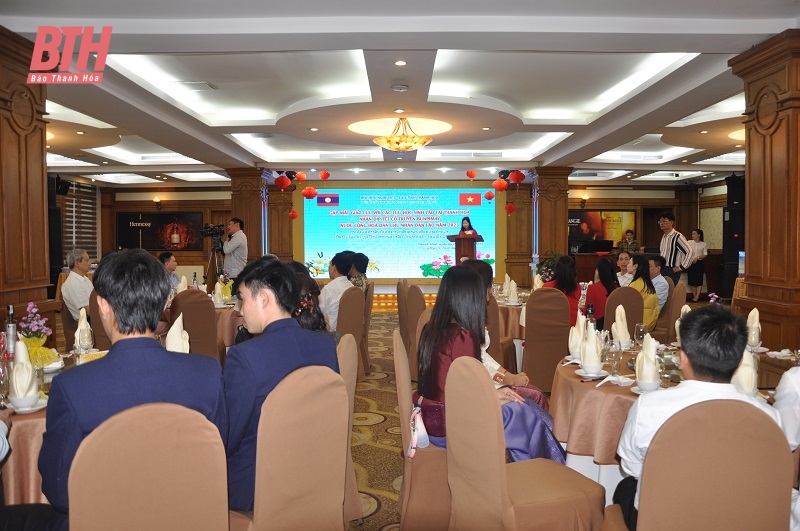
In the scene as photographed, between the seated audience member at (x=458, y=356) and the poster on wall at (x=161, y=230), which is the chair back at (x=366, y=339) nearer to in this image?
the seated audience member at (x=458, y=356)

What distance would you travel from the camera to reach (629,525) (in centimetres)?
197

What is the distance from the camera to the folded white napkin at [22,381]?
7.54ft

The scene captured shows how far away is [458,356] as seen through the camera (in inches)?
104

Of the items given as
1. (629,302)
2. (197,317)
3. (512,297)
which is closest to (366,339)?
(512,297)

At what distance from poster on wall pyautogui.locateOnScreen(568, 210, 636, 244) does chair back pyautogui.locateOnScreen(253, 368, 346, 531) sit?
16519mm

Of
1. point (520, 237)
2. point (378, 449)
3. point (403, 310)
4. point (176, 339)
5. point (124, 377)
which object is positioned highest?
point (520, 237)

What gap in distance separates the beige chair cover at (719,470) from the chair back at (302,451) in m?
0.88

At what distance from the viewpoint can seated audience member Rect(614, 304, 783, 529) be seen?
74.0 inches

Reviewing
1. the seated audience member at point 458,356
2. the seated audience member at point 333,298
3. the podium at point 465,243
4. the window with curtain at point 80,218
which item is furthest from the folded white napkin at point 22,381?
the window with curtain at point 80,218

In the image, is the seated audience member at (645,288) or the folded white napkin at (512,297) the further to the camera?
→ the folded white napkin at (512,297)

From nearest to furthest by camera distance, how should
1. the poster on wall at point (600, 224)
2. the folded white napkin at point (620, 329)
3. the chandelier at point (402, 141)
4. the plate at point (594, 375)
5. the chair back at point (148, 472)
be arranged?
the chair back at point (148, 472) → the plate at point (594, 375) → the folded white napkin at point (620, 329) → the chandelier at point (402, 141) → the poster on wall at point (600, 224)

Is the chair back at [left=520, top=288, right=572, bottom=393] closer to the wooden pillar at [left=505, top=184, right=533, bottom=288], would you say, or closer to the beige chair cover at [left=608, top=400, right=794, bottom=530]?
the beige chair cover at [left=608, top=400, right=794, bottom=530]
